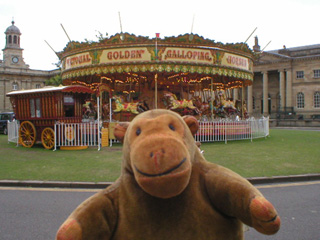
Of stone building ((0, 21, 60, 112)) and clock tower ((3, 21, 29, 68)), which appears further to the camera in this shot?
clock tower ((3, 21, 29, 68))

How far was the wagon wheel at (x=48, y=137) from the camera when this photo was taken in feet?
43.1

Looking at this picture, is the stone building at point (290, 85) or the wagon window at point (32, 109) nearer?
the wagon window at point (32, 109)

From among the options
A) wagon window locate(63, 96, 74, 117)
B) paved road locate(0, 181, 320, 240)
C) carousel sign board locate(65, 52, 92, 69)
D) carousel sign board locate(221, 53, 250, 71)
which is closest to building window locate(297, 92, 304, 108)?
carousel sign board locate(221, 53, 250, 71)

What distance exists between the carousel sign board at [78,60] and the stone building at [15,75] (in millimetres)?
48264

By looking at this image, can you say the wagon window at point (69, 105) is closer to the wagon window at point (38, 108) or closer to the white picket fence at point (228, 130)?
the wagon window at point (38, 108)

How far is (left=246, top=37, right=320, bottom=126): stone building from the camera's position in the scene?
49.7 metres

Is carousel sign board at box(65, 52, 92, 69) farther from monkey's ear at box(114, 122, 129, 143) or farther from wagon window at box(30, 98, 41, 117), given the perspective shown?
monkey's ear at box(114, 122, 129, 143)

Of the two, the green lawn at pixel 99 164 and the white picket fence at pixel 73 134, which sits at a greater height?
the white picket fence at pixel 73 134

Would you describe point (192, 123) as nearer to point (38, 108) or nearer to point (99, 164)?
point (99, 164)

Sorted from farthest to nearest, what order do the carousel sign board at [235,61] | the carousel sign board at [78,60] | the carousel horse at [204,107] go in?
1. the carousel horse at [204,107]
2. the carousel sign board at [235,61]
3. the carousel sign board at [78,60]

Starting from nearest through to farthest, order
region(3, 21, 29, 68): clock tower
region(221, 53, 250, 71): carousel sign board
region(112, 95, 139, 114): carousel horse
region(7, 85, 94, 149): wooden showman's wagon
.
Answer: region(7, 85, 94, 149): wooden showman's wagon < region(112, 95, 139, 114): carousel horse < region(221, 53, 250, 71): carousel sign board < region(3, 21, 29, 68): clock tower

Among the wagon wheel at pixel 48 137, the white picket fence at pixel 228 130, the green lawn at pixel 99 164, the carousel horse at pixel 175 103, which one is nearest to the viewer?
the green lawn at pixel 99 164

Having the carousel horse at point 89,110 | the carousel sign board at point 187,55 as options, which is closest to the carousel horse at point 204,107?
the carousel sign board at point 187,55

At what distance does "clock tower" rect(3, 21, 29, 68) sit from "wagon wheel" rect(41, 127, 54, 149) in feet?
209
